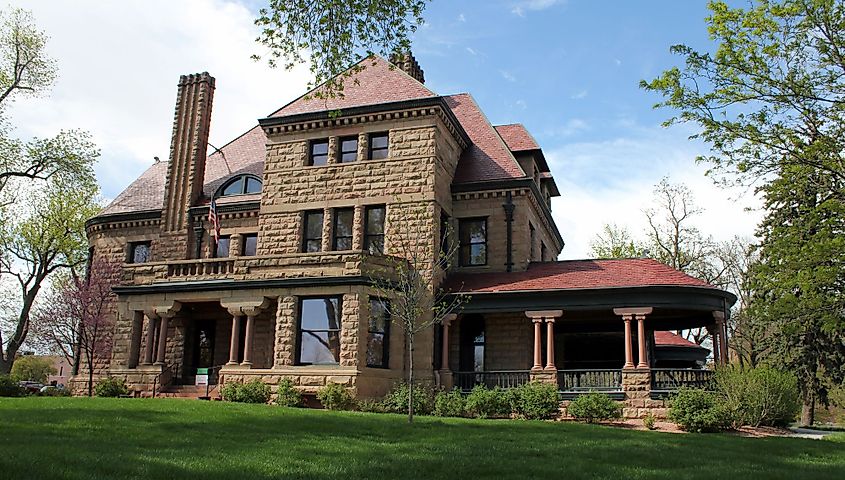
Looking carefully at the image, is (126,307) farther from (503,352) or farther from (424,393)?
(503,352)

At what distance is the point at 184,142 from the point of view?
31.7 m

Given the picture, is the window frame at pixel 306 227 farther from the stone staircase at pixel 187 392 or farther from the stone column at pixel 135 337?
the stone column at pixel 135 337

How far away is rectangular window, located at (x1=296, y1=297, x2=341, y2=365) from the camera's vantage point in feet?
77.2

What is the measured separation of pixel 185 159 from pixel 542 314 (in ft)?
55.1

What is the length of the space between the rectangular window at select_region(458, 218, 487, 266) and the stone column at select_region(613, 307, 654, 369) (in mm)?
5978

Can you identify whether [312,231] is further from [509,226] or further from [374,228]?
[509,226]

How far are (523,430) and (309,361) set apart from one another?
9.67 meters

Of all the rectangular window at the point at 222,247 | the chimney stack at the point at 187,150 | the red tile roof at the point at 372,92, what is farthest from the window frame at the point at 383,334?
the chimney stack at the point at 187,150

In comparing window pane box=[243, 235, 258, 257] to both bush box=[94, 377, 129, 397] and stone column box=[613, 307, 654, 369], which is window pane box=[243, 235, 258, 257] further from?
stone column box=[613, 307, 654, 369]

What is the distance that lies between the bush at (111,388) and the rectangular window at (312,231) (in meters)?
7.59

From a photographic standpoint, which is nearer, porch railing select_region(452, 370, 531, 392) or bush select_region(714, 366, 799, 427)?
bush select_region(714, 366, 799, 427)

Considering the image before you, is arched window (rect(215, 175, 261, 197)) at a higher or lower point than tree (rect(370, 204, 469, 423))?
higher

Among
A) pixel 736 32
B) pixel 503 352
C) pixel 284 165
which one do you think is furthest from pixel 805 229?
pixel 284 165

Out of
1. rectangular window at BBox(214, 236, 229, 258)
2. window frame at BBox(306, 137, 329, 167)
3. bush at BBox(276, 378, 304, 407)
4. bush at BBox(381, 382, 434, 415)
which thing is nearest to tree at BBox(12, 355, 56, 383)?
rectangular window at BBox(214, 236, 229, 258)
